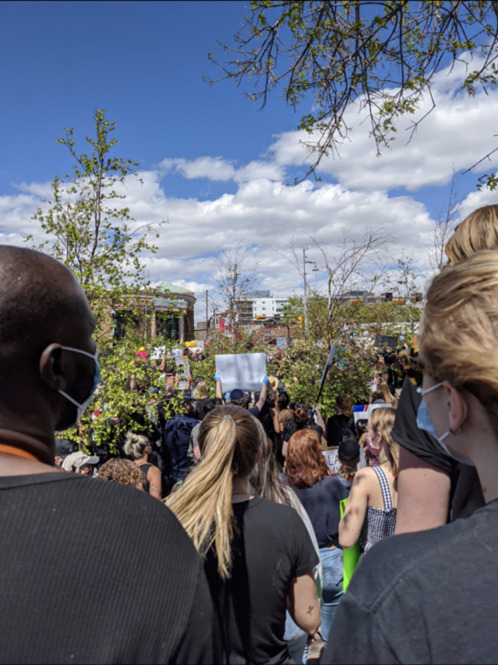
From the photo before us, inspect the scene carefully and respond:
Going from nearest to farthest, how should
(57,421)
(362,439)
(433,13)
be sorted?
(57,421), (433,13), (362,439)

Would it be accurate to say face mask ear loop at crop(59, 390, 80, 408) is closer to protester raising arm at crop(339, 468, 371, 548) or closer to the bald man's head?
the bald man's head

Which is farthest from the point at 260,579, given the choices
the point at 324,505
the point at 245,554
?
the point at 324,505

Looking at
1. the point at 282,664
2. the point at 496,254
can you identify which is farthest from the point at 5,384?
the point at 282,664

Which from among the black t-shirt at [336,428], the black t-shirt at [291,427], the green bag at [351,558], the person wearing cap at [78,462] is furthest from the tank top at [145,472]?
the black t-shirt at [336,428]

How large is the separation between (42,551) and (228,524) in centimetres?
137

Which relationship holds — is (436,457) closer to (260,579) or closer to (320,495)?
(260,579)

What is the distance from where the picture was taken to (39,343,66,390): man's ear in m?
1.16

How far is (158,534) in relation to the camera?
101 centimetres

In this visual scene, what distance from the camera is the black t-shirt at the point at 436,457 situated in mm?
1389

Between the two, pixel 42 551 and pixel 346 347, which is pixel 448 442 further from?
pixel 346 347

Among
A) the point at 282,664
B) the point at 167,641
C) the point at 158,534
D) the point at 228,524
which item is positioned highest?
the point at 158,534

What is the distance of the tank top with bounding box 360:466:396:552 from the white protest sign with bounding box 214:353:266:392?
573 cm

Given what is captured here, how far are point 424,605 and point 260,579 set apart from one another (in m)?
1.50

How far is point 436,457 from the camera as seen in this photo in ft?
5.00
